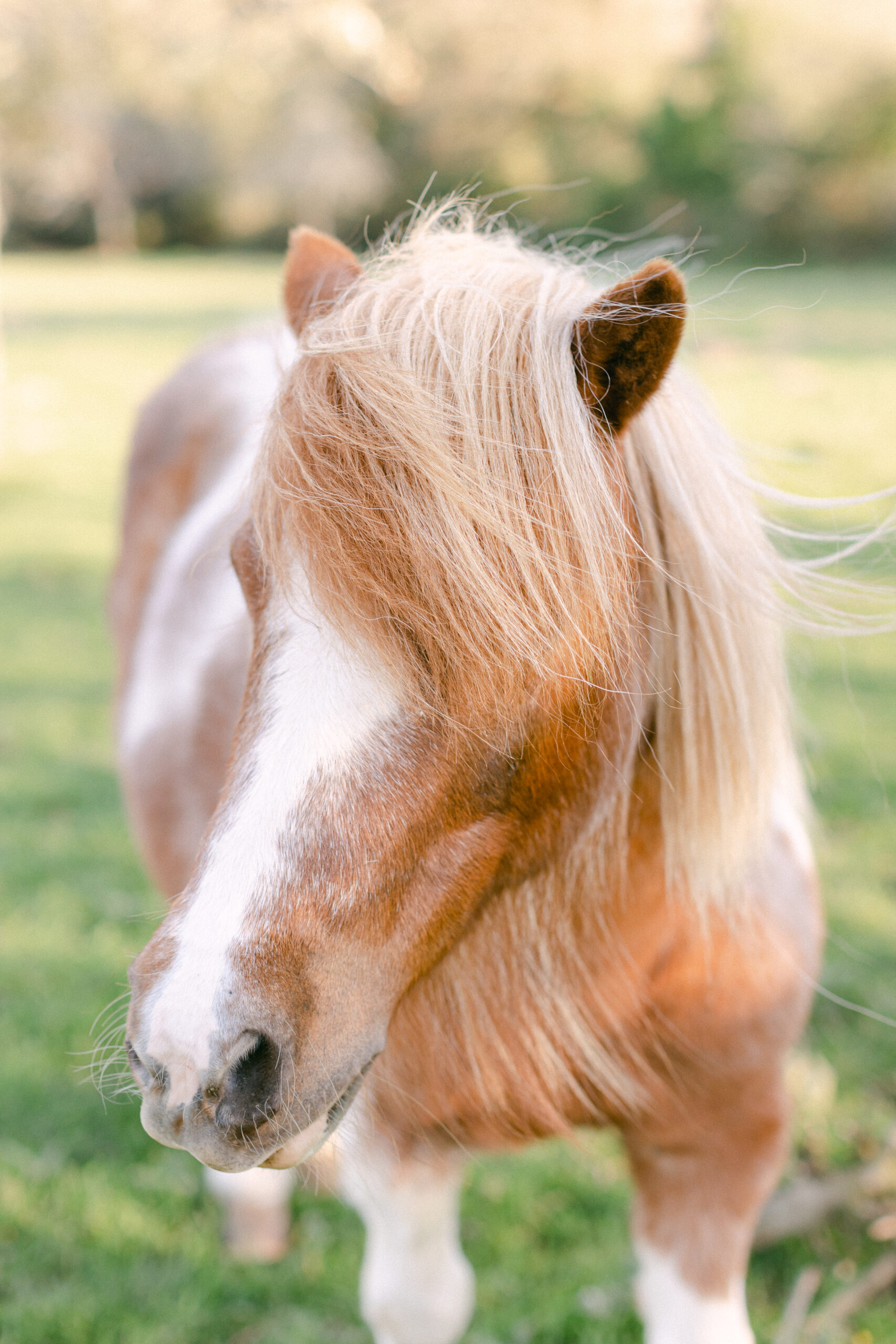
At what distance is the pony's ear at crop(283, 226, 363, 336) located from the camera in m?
1.41

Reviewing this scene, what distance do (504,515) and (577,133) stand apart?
34606 millimetres

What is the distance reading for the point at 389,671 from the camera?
1.04 meters

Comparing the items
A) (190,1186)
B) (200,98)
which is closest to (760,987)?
(190,1186)

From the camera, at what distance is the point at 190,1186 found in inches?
97.8

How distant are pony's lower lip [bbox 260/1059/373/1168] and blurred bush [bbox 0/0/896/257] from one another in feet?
75.1

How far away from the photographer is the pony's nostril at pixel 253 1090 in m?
0.98

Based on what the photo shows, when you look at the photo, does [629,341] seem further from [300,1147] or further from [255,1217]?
[255,1217]

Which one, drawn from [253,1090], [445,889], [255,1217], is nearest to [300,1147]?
[253,1090]

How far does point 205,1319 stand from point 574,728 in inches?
68.6

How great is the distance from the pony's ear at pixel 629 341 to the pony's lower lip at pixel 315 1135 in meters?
0.76

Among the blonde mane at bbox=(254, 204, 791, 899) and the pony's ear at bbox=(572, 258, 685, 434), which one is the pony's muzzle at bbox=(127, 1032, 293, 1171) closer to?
the blonde mane at bbox=(254, 204, 791, 899)

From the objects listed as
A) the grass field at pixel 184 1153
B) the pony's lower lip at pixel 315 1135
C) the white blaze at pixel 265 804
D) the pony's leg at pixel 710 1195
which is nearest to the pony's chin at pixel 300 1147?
the pony's lower lip at pixel 315 1135

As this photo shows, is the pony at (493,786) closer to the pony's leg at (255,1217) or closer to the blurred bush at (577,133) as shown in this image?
the pony's leg at (255,1217)

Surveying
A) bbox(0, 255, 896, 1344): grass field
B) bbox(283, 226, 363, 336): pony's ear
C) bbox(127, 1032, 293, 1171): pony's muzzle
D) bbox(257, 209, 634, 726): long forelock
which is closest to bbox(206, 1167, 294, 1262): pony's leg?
bbox(0, 255, 896, 1344): grass field
